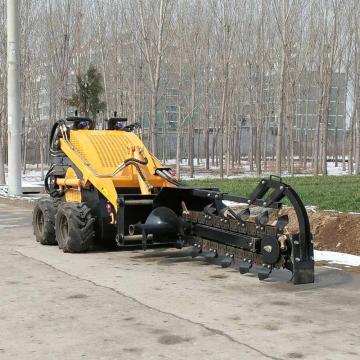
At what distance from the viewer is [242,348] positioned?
4.97 meters

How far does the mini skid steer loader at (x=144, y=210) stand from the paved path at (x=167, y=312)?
Answer: 367 mm

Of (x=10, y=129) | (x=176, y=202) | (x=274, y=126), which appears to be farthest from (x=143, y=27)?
(x=274, y=126)

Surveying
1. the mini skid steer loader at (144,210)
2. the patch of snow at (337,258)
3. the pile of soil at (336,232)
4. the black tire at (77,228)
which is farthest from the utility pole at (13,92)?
the patch of snow at (337,258)

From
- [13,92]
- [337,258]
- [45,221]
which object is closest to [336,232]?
[337,258]

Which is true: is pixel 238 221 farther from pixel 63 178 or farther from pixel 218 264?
pixel 63 178

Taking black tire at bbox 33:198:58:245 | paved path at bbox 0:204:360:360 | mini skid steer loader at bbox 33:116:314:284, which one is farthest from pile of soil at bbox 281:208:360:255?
black tire at bbox 33:198:58:245

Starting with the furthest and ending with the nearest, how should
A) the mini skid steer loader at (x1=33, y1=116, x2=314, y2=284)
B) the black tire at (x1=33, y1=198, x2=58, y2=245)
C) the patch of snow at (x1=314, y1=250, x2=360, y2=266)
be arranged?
1. the black tire at (x1=33, y1=198, x2=58, y2=245)
2. the patch of snow at (x1=314, y1=250, x2=360, y2=266)
3. the mini skid steer loader at (x1=33, y1=116, x2=314, y2=284)

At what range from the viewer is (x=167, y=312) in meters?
6.07

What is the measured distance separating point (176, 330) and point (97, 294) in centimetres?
166

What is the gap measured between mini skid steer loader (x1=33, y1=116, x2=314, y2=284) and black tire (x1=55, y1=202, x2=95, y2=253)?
2 centimetres

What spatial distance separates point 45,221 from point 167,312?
16.6 ft

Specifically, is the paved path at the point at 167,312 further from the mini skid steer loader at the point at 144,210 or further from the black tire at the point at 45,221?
the black tire at the point at 45,221

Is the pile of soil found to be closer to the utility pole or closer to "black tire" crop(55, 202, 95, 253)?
"black tire" crop(55, 202, 95, 253)

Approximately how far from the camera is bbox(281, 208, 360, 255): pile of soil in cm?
944
